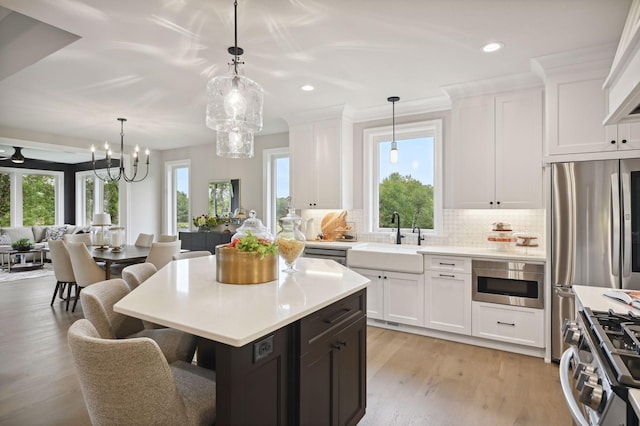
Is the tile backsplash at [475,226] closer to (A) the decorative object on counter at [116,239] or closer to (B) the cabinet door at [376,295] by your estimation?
(B) the cabinet door at [376,295]

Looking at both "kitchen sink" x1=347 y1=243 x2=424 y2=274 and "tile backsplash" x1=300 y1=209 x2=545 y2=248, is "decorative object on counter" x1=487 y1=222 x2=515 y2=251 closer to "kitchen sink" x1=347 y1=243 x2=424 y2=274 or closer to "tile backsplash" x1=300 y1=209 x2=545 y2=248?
"tile backsplash" x1=300 y1=209 x2=545 y2=248

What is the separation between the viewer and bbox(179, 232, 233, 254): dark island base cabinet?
5879 millimetres

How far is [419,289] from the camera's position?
3721 mm

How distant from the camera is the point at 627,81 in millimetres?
1269

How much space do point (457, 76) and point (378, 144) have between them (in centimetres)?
151

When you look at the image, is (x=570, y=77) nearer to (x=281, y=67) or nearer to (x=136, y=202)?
(x=281, y=67)

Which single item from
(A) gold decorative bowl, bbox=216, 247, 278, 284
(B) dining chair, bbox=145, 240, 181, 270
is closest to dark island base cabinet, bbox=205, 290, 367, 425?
(A) gold decorative bowl, bbox=216, 247, 278, 284

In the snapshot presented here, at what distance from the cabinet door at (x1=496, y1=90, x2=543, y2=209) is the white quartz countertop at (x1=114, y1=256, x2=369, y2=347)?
2165 millimetres

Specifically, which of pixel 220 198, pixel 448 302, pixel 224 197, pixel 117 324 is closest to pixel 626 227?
pixel 448 302

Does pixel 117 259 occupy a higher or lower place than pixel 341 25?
lower

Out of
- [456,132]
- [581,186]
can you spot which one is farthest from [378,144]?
[581,186]

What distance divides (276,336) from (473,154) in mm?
3079

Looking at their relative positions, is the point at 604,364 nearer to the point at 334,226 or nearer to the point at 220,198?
the point at 334,226

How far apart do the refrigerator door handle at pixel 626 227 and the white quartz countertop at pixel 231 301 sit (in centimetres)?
215
